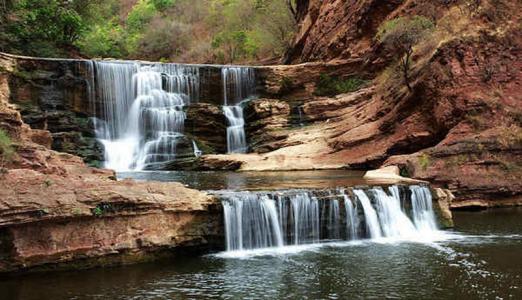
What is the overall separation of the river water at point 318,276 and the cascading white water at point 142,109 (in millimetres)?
15959

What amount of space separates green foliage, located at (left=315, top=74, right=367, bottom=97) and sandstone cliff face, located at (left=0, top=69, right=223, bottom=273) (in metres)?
19.6

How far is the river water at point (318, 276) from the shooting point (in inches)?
362

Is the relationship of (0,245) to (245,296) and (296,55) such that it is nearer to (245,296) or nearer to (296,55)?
(245,296)

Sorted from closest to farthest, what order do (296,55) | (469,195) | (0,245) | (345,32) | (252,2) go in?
(0,245), (469,195), (345,32), (296,55), (252,2)

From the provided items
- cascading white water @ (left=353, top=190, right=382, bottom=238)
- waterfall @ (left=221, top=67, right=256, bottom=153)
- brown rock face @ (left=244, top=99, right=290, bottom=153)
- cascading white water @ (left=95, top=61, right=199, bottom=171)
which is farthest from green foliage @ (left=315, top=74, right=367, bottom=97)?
cascading white water @ (left=353, top=190, right=382, bottom=238)

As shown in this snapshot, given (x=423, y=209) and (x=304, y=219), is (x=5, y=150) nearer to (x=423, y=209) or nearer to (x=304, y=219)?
(x=304, y=219)

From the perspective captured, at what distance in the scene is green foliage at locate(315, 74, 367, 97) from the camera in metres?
30.4

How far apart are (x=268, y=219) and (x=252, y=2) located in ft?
145

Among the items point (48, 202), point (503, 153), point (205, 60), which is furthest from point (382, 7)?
point (205, 60)

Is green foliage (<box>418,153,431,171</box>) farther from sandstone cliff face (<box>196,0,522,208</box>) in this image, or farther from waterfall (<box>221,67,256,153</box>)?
waterfall (<box>221,67,256,153</box>)

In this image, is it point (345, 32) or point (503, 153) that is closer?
point (503, 153)

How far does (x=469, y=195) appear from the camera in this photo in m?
18.0

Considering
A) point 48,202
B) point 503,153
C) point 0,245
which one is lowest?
point 0,245

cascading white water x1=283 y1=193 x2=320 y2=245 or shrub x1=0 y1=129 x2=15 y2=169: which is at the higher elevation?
shrub x1=0 y1=129 x2=15 y2=169
